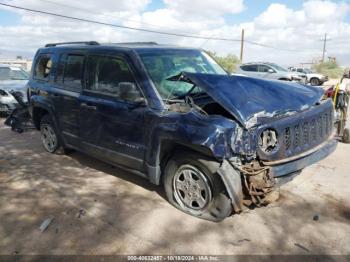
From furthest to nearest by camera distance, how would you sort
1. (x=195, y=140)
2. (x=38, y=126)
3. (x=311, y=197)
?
1. (x=38, y=126)
2. (x=311, y=197)
3. (x=195, y=140)

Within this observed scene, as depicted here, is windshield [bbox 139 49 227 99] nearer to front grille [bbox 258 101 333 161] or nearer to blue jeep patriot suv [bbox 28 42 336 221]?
blue jeep patriot suv [bbox 28 42 336 221]

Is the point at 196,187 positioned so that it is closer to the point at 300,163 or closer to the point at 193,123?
the point at 193,123

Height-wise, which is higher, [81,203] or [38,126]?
[38,126]

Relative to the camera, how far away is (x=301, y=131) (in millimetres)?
3891

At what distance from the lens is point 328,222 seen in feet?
12.5

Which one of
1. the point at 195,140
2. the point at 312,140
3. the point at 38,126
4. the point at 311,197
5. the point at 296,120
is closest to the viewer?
the point at 195,140

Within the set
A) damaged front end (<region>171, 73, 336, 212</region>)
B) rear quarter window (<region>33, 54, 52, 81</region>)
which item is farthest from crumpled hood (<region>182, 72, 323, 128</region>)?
rear quarter window (<region>33, 54, 52, 81</region>)

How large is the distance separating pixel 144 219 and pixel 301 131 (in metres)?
1.99

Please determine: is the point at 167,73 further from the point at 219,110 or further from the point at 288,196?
the point at 288,196

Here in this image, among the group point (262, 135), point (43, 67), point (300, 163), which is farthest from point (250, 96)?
point (43, 67)

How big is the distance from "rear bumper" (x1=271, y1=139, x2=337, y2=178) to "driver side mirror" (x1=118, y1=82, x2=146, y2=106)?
167 cm

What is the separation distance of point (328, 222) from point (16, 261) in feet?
10.4

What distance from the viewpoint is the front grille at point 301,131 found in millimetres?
3619

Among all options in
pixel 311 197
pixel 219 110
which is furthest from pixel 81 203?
pixel 311 197
